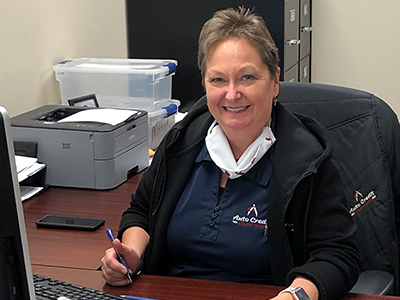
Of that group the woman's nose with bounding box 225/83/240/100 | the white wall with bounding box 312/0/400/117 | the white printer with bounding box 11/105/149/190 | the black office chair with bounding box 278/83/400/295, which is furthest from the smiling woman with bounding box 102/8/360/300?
the white wall with bounding box 312/0/400/117

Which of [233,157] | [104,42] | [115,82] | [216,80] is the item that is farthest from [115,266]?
[104,42]

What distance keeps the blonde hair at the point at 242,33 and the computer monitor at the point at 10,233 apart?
0.83 metres

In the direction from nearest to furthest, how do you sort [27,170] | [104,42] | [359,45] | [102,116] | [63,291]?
[63,291] → [27,170] → [102,116] → [104,42] → [359,45]

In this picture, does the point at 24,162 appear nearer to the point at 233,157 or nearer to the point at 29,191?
the point at 29,191

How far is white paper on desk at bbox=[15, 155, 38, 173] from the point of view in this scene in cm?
189

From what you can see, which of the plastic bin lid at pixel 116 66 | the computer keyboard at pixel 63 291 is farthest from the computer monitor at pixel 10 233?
the plastic bin lid at pixel 116 66

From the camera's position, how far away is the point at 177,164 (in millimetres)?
1627

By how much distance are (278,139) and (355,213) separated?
0.31m

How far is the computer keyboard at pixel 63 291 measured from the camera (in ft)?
4.10

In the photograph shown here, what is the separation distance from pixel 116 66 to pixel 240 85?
44.4 inches

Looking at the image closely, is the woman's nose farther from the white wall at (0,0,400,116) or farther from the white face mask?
the white wall at (0,0,400,116)

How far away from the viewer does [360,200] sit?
1658 mm

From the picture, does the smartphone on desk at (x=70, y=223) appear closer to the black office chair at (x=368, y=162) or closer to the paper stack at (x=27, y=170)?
the paper stack at (x=27, y=170)

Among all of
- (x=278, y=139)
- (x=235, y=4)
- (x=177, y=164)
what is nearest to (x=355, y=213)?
(x=278, y=139)
